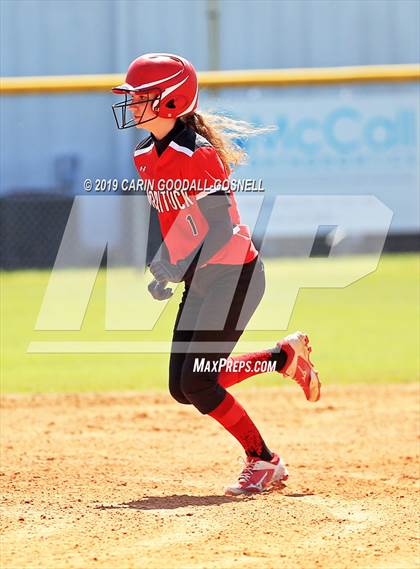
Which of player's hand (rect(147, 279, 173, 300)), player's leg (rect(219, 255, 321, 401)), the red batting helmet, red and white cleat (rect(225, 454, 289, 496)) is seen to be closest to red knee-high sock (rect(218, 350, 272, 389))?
player's leg (rect(219, 255, 321, 401))

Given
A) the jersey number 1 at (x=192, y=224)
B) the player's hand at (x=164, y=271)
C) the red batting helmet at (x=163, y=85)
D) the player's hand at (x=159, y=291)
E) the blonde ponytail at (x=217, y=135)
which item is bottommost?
the player's hand at (x=159, y=291)

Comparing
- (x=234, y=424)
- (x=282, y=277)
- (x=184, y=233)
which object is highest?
(x=184, y=233)

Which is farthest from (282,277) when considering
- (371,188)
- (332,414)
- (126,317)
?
(332,414)

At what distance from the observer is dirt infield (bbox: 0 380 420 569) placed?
383 centimetres

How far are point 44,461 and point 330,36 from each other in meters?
12.0

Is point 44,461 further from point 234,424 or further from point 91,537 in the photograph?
point 91,537

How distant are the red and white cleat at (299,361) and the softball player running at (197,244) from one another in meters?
0.32

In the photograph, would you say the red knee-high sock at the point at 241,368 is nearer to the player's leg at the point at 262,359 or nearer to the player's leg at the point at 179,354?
the player's leg at the point at 262,359

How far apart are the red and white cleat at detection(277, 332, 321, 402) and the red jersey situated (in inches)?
20.6

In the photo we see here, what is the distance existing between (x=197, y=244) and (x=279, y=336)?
4.61 meters

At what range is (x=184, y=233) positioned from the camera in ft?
16.0

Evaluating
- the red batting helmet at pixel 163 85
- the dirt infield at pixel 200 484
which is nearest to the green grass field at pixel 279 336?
the dirt infield at pixel 200 484

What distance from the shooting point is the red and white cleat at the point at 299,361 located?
5.26 metres

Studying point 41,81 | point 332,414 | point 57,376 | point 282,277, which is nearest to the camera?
point 332,414
